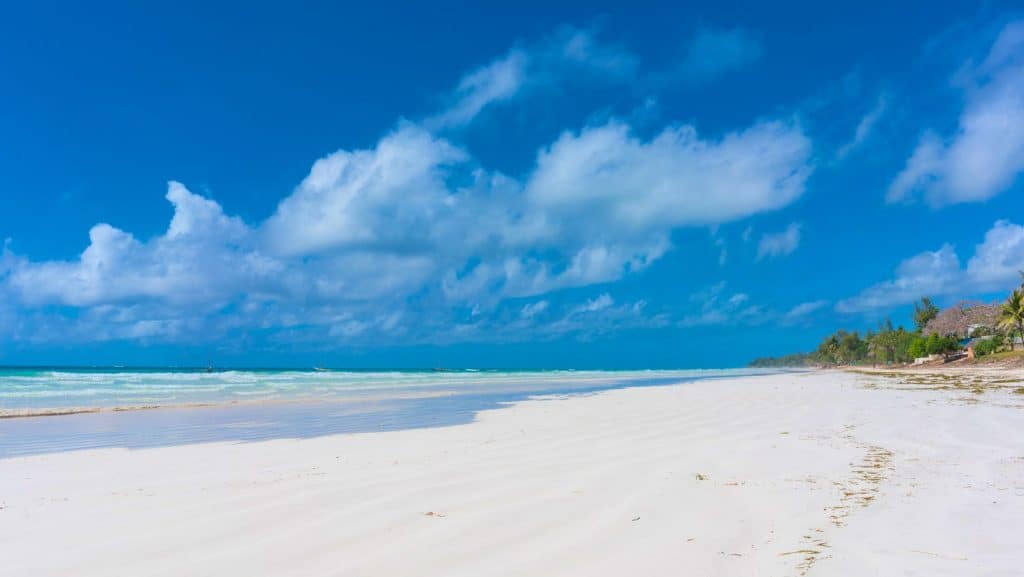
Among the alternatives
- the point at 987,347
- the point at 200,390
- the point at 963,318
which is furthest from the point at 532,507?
the point at 963,318

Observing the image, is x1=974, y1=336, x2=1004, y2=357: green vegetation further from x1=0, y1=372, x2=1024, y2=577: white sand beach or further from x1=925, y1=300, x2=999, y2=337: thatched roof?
x1=0, y1=372, x2=1024, y2=577: white sand beach

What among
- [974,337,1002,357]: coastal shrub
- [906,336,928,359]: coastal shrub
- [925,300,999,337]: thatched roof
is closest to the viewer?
[974,337,1002,357]: coastal shrub

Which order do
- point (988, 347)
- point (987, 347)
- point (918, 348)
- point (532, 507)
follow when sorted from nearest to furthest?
point (532, 507) < point (987, 347) < point (988, 347) < point (918, 348)

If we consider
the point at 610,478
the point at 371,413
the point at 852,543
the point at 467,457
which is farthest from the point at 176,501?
the point at 371,413

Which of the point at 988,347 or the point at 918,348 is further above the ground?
the point at 918,348

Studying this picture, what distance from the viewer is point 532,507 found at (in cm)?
568

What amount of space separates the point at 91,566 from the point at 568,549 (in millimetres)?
3550

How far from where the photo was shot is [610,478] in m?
7.02

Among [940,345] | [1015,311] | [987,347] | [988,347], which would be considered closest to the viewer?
[1015,311]

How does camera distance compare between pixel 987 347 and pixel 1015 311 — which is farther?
pixel 987 347

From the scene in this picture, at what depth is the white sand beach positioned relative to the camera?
416cm

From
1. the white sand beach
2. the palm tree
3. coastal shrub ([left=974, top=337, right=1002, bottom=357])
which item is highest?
the palm tree

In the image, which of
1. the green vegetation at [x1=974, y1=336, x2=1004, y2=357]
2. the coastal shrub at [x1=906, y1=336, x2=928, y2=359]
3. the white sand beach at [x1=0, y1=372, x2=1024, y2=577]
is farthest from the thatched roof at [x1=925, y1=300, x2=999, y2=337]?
the white sand beach at [x1=0, y1=372, x2=1024, y2=577]

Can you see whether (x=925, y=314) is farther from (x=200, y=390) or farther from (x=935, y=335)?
(x=200, y=390)
